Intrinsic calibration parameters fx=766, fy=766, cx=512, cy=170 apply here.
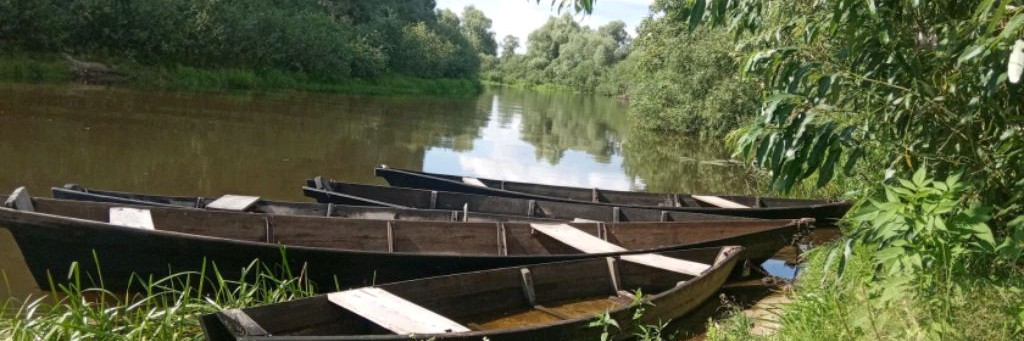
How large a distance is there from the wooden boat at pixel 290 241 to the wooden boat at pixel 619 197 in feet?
9.56

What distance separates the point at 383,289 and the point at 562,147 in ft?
66.5

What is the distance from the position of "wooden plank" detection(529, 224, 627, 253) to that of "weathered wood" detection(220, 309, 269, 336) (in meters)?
3.88

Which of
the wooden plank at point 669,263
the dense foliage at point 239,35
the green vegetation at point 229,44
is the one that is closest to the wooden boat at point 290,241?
the wooden plank at point 669,263

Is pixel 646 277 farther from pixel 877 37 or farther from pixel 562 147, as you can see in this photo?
pixel 562 147

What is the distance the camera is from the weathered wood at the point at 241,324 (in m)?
4.10

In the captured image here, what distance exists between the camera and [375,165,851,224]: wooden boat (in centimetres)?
1138

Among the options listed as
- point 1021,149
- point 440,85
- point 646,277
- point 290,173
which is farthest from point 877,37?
point 440,85

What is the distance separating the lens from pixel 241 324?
413 cm

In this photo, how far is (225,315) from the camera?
4125 mm

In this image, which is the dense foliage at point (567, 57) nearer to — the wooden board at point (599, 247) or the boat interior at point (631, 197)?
the boat interior at point (631, 197)

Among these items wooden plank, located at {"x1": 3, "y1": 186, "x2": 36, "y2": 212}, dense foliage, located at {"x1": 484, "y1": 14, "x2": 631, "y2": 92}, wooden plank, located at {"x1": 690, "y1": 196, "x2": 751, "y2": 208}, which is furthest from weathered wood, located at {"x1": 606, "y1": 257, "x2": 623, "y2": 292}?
dense foliage, located at {"x1": 484, "y1": 14, "x2": 631, "y2": 92}

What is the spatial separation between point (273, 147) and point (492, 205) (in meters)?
8.44

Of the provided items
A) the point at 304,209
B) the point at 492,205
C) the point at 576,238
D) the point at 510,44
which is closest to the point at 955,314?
the point at 576,238

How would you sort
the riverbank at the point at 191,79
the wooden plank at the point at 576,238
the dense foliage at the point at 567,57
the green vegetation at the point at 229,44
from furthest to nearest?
the dense foliage at the point at 567,57 → the green vegetation at the point at 229,44 → the riverbank at the point at 191,79 → the wooden plank at the point at 576,238
